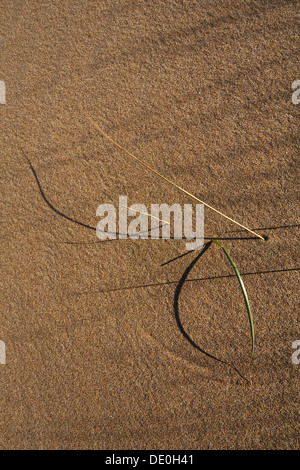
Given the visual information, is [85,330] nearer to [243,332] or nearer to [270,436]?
[243,332]

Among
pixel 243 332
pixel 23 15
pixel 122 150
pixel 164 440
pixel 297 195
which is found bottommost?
pixel 164 440

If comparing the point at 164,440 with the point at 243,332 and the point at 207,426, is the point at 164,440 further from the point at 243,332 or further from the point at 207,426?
the point at 243,332

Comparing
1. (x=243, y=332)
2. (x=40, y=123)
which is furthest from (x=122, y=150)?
(x=243, y=332)

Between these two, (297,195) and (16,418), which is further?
(16,418)

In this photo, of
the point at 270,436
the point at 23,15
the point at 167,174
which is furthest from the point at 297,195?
the point at 23,15

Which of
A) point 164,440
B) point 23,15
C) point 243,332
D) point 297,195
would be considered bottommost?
point 164,440

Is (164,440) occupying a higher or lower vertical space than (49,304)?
lower
